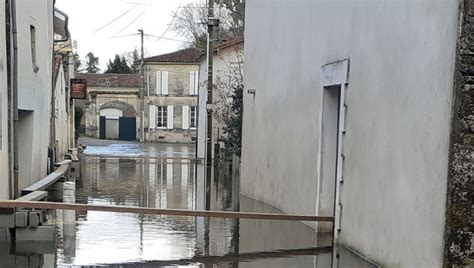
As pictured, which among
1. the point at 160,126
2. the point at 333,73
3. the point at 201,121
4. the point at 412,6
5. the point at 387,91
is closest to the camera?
the point at 412,6

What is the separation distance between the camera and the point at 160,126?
4806 centimetres

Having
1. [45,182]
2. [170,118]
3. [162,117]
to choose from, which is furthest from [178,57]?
[45,182]

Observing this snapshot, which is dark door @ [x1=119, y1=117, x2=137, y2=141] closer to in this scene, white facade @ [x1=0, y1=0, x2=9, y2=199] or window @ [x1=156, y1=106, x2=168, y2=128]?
window @ [x1=156, y1=106, x2=168, y2=128]

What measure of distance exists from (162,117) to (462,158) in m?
43.6

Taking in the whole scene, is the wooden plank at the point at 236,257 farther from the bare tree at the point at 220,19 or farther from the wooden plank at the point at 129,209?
the bare tree at the point at 220,19

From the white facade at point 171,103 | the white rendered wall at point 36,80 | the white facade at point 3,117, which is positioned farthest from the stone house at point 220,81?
the white facade at point 3,117

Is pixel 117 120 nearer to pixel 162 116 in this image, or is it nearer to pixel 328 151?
pixel 162 116

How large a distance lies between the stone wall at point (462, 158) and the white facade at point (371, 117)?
85mm

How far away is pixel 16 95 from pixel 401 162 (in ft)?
23.2

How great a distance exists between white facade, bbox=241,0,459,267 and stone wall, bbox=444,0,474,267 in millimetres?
85

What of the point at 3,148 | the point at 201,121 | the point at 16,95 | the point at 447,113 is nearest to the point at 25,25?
the point at 16,95

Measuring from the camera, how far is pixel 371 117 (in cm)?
745

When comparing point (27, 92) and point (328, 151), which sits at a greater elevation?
point (27, 92)

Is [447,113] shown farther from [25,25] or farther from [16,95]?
[25,25]
